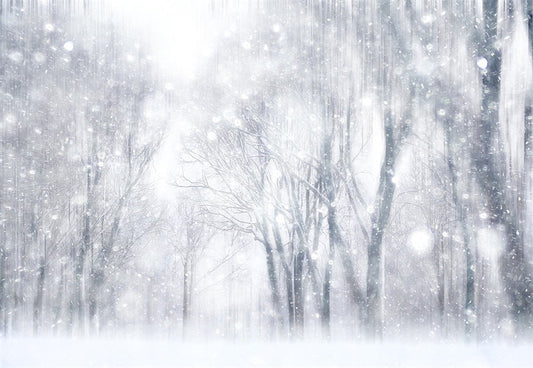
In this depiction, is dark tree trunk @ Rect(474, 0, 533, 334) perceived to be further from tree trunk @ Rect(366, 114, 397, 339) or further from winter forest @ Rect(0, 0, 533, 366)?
tree trunk @ Rect(366, 114, 397, 339)

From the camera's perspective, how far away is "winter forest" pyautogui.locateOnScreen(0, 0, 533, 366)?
6.49m

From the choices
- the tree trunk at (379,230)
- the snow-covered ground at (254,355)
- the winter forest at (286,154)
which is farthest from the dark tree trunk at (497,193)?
the snow-covered ground at (254,355)

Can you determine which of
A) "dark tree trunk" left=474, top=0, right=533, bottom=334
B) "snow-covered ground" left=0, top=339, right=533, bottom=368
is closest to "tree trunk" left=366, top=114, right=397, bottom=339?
"dark tree trunk" left=474, top=0, right=533, bottom=334

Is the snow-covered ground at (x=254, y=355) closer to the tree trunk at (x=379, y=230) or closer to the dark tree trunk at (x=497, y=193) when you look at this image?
the dark tree trunk at (x=497, y=193)

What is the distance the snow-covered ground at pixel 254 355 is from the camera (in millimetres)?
4191

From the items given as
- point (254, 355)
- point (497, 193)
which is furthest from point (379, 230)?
point (254, 355)

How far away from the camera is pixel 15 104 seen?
12.9 metres

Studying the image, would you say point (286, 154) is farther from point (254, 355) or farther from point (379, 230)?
point (254, 355)

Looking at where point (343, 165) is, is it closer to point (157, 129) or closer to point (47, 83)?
point (157, 129)

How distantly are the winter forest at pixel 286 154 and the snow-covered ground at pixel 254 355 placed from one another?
57 cm

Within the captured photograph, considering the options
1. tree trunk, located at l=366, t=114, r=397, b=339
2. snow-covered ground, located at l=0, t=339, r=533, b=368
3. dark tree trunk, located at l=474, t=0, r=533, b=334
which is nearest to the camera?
snow-covered ground, located at l=0, t=339, r=533, b=368

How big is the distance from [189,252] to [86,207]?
14.9 feet

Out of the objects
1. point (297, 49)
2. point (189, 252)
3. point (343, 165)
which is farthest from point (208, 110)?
point (189, 252)

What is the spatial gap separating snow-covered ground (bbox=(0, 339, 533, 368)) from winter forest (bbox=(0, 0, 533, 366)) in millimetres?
567
